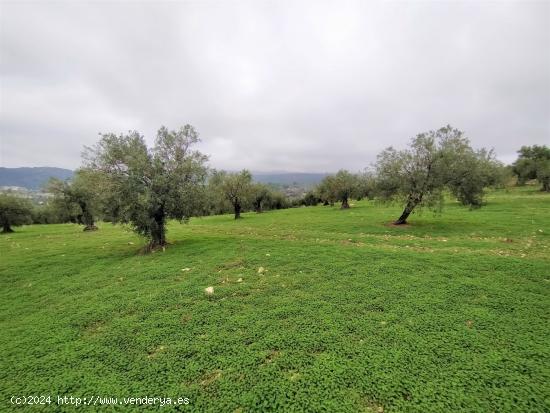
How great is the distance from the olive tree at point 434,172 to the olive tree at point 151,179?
59.2 feet

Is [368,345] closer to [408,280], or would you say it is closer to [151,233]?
[408,280]

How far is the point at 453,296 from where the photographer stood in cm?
870

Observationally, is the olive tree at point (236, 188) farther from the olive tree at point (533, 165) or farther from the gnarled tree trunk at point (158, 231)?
the olive tree at point (533, 165)

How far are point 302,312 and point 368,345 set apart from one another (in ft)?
7.56

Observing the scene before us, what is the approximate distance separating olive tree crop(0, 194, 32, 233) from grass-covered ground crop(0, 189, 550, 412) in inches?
1774

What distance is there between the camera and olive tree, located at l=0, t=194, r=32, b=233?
143ft

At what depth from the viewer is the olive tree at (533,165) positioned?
5338cm

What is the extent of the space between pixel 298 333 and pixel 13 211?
6176 centimetres

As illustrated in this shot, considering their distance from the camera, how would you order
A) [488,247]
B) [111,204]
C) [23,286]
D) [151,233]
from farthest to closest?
[151,233] < [111,204] < [488,247] < [23,286]

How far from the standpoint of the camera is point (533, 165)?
60.5 m

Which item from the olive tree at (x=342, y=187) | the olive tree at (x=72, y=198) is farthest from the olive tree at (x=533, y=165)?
the olive tree at (x=72, y=198)

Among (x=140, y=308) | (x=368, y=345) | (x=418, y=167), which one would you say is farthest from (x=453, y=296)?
(x=418, y=167)

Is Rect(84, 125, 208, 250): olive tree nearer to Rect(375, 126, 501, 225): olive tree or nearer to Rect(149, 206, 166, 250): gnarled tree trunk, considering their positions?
Rect(149, 206, 166, 250): gnarled tree trunk

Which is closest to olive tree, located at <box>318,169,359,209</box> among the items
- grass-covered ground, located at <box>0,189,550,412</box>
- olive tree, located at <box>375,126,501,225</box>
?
olive tree, located at <box>375,126,501,225</box>
